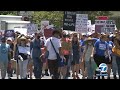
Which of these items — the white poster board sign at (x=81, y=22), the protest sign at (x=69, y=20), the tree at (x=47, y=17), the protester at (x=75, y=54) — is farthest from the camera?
the tree at (x=47, y=17)

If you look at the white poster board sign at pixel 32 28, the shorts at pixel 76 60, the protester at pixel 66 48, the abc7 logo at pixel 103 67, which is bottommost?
the abc7 logo at pixel 103 67

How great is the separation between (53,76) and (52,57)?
1.59ft

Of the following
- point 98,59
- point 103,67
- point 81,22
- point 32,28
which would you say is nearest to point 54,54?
point 98,59

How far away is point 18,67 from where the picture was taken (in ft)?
44.4

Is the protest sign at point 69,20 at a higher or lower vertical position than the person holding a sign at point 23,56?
higher

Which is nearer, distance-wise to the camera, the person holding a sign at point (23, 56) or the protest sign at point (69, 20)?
the person holding a sign at point (23, 56)

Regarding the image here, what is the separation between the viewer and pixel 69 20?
1466cm

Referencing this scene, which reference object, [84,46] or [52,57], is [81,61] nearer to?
[84,46]

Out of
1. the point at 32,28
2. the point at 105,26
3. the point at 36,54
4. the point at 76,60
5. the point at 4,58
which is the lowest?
the point at 76,60

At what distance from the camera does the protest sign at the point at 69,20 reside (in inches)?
569

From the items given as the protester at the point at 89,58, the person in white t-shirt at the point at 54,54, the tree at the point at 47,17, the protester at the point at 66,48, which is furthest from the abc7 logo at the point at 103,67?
the tree at the point at 47,17

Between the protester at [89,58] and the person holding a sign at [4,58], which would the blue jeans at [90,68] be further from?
the person holding a sign at [4,58]

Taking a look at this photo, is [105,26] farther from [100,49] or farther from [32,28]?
[100,49]
